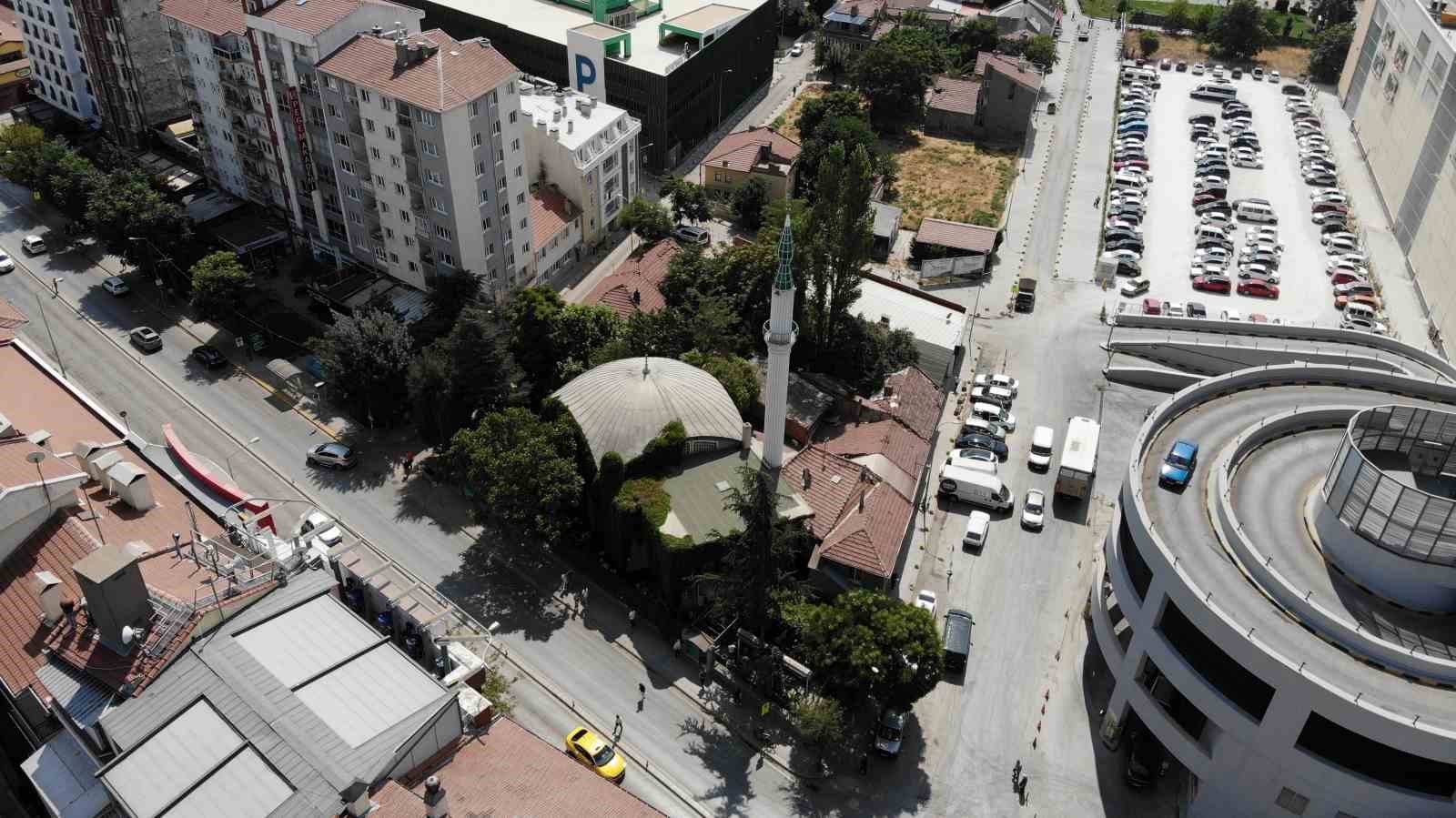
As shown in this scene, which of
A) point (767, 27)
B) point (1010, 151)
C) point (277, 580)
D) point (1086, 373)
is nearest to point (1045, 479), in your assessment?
point (1086, 373)

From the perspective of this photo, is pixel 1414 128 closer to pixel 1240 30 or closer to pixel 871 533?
pixel 1240 30

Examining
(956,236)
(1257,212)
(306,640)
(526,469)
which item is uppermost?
(306,640)

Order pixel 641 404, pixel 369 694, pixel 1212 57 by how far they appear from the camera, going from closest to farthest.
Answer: pixel 369 694, pixel 641 404, pixel 1212 57

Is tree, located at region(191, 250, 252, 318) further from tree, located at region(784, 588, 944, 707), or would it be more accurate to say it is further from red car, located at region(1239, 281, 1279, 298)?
red car, located at region(1239, 281, 1279, 298)

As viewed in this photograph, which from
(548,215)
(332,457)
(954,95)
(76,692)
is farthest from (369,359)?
(954,95)

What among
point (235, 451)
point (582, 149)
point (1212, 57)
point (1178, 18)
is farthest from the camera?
point (1178, 18)

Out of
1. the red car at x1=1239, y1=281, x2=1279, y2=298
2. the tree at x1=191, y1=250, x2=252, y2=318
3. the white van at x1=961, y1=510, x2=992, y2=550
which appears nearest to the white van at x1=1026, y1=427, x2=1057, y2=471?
the white van at x1=961, y1=510, x2=992, y2=550
